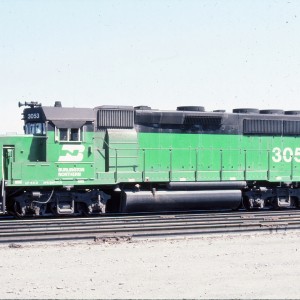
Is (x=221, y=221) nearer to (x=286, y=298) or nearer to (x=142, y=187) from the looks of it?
(x=142, y=187)

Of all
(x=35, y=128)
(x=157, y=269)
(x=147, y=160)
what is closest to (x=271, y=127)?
(x=147, y=160)

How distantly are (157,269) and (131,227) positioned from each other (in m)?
3.47

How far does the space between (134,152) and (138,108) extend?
146cm

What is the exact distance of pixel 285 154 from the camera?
18.1 meters

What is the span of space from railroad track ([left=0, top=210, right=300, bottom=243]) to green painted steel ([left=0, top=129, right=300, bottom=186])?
151 centimetres

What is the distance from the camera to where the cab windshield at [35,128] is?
15244mm

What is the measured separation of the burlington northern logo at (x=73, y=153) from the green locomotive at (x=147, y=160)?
0.03 m

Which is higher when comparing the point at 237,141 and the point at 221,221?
the point at 237,141

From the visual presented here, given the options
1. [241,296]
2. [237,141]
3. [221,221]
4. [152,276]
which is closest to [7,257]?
[152,276]

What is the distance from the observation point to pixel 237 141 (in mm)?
17547

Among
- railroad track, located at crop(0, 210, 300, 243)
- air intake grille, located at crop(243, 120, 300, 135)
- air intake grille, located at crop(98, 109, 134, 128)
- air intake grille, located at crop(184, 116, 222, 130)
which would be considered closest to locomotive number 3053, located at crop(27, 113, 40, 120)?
air intake grille, located at crop(98, 109, 134, 128)

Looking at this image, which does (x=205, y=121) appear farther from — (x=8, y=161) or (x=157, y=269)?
(x=157, y=269)

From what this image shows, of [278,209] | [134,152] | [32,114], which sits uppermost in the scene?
[32,114]

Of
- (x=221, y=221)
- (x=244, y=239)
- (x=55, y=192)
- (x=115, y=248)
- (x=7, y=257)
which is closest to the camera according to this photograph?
(x=7, y=257)
